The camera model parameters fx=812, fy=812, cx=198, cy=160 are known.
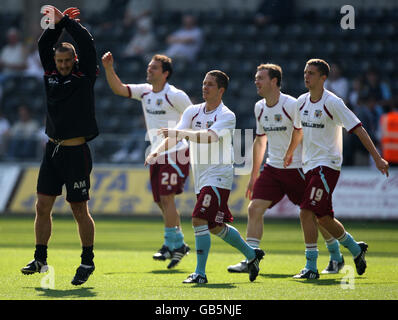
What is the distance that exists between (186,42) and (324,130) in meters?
14.4

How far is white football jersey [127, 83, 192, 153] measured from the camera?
11.4 metres

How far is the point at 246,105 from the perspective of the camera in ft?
70.5

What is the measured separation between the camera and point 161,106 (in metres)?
11.4

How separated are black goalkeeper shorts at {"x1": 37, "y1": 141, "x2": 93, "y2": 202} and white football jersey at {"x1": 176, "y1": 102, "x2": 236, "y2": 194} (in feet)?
3.93

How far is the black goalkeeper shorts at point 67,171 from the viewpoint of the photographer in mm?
8461

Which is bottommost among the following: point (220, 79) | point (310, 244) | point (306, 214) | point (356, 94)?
point (310, 244)

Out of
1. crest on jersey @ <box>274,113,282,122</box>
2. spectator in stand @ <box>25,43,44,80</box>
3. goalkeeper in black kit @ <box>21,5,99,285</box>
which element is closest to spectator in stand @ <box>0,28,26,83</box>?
→ spectator in stand @ <box>25,43,44,80</box>

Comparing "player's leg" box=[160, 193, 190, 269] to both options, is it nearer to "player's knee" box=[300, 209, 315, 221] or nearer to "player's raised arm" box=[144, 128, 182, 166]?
"player's knee" box=[300, 209, 315, 221]

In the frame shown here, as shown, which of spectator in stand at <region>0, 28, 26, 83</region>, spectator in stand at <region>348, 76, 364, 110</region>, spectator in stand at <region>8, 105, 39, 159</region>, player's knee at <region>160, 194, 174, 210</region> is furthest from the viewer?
spectator in stand at <region>0, 28, 26, 83</region>

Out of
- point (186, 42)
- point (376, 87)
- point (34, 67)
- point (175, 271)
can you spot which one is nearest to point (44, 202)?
point (175, 271)

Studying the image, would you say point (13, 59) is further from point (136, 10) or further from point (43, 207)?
point (43, 207)

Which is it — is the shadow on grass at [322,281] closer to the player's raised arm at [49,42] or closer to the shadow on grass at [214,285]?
the shadow on grass at [214,285]

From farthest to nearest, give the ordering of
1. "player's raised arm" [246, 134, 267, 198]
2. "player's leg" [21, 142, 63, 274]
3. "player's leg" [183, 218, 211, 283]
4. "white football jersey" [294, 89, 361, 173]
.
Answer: "player's raised arm" [246, 134, 267, 198] → "white football jersey" [294, 89, 361, 173] → "player's leg" [183, 218, 211, 283] → "player's leg" [21, 142, 63, 274]
